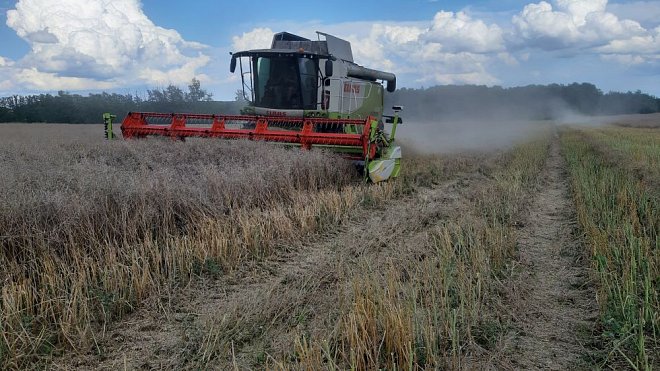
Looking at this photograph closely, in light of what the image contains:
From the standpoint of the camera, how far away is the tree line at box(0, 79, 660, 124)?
32.6 meters

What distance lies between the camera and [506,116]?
47.7 m

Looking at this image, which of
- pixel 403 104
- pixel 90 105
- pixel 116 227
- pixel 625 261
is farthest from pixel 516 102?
pixel 116 227

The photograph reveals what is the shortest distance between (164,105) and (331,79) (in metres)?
22.7

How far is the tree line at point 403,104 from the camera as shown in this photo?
3256 centimetres

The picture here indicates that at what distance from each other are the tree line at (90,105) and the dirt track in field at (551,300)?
27.5 meters

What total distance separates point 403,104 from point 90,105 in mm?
24812

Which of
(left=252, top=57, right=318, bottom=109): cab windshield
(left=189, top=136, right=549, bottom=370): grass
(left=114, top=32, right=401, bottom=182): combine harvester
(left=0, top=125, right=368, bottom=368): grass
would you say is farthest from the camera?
(left=252, top=57, right=318, bottom=109): cab windshield

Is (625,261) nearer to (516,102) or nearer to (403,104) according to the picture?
(403,104)

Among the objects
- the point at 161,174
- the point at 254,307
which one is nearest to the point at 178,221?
the point at 161,174

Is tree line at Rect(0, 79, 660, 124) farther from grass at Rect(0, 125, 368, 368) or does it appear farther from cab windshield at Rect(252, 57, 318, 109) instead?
grass at Rect(0, 125, 368, 368)

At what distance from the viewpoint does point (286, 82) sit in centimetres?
1151

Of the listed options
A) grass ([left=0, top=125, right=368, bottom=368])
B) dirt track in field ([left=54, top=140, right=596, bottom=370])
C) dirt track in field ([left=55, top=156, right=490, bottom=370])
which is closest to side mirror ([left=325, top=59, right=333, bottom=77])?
grass ([left=0, top=125, right=368, bottom=368])

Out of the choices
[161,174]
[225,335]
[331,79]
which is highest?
[331,79]

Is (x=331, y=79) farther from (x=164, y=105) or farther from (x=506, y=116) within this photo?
(x=506, y=116)
